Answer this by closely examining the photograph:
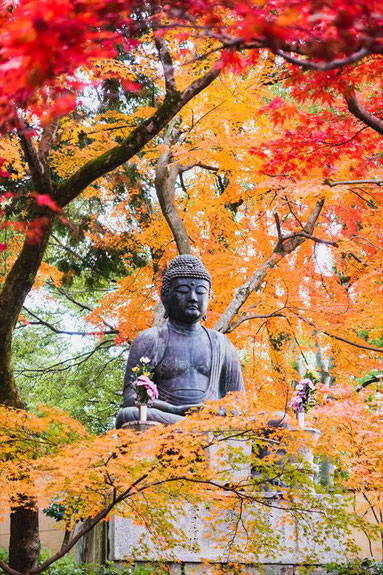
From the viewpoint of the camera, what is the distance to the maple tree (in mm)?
6953

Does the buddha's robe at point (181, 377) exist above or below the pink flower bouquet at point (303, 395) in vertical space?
above

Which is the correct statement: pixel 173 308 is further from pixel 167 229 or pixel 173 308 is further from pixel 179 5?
pixel 179 5

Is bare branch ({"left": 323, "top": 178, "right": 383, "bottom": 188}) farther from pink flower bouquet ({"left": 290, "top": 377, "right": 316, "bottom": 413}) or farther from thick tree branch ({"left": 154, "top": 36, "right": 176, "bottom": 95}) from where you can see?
pink flower bouquet ({"left": 290, "top": 377, "right": 316, "bottom": 413})

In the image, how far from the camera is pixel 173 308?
8953mm

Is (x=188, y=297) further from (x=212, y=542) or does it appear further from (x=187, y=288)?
(x=212, y=542)

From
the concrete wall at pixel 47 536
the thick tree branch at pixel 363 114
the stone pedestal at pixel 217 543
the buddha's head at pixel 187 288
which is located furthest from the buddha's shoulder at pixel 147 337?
the concrete wall at pixel 47 536

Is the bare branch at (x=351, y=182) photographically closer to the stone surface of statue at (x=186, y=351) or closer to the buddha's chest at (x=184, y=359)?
the stone surface of statue at (x=186, y=351)

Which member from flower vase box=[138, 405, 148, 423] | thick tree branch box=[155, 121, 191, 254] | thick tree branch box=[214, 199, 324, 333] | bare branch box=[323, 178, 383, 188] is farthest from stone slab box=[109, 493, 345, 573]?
thick tree branch box=[155, 121, 191, 254]

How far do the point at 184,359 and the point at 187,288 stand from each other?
923 mm

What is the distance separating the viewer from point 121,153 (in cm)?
702

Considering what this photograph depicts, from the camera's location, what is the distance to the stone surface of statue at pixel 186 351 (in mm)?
8500

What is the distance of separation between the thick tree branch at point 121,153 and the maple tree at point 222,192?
1 centimetres

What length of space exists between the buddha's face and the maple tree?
5.11 feet

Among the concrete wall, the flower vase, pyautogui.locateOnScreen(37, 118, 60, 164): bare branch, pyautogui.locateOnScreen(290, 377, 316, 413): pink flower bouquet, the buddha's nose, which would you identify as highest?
pyautogui.locateOnScreen(37, 118, 60, 164): bare branch
